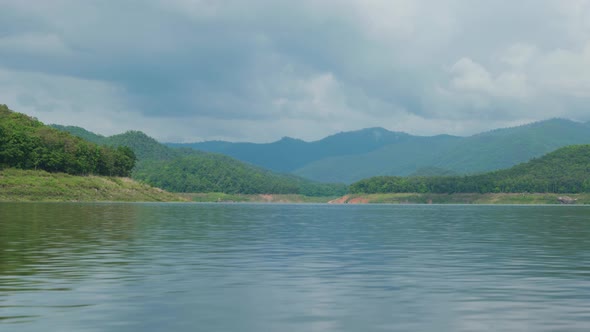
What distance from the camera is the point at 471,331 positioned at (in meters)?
22.5

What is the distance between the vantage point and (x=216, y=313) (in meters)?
25.2

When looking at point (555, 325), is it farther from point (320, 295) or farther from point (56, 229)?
point (56, 229)

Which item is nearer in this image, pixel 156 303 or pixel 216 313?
pixel 216 313

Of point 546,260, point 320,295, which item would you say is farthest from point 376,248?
point 320,295

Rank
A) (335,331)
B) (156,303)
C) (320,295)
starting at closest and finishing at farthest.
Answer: (335,331) < (156,303) < (320,295)

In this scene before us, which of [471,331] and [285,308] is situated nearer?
[471,331]

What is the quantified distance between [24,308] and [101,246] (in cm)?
2639

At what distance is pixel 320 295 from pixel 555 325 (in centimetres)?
983

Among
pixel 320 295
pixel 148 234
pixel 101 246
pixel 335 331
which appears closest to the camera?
pixel 335 331

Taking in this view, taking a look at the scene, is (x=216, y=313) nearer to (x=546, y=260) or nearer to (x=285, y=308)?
(x=285, y=308)

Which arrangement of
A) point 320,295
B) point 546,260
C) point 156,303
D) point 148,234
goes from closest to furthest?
1. point 156,303
2. point 320,295
3. point 546,260
4. point 148,234

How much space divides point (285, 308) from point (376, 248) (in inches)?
1073

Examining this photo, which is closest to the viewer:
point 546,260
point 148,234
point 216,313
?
point 216,313

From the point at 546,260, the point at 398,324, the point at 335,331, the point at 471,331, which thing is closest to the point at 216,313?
the point at 335,331
